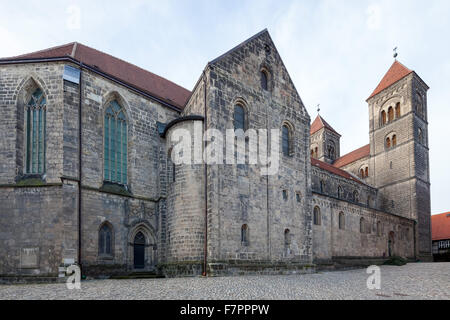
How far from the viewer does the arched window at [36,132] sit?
53.0ft

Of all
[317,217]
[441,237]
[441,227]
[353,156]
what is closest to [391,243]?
[317,217]

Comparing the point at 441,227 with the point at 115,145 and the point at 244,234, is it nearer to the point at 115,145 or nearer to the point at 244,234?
the point at 244,234

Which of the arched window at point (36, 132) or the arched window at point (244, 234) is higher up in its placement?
the arched window at point (36, 132)

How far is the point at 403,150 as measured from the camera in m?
37.8

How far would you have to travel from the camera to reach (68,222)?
15039 mm

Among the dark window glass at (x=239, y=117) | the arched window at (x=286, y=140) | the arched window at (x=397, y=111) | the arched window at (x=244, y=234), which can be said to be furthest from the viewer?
the arched window at (x=397, y=111)

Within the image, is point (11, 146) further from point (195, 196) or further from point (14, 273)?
point (195, 196)

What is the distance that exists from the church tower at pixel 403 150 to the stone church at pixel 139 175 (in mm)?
18236

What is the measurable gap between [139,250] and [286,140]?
10285 mm

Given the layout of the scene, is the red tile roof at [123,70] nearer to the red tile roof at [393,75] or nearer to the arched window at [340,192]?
the arched window at [340,192]

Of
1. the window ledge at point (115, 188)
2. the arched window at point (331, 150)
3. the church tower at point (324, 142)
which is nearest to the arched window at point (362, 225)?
the church tower at point (324, 142)

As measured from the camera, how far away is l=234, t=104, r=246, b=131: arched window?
18.6m

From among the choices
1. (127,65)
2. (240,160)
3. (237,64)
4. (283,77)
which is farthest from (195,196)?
(127,65)

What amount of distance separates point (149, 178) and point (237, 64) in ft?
25.0
